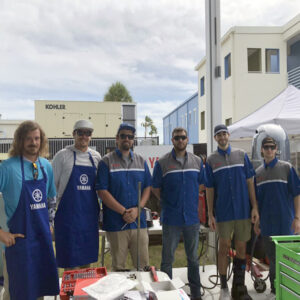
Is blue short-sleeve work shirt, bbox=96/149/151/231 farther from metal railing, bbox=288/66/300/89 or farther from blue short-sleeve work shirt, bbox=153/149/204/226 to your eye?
metal railing, bbox=288/66/300/89

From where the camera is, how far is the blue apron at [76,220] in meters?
2.59

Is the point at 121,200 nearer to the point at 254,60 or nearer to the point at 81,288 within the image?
the point at 81,288

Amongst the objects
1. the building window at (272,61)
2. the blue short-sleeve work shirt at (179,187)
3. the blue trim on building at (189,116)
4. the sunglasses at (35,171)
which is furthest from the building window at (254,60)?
the sunglasses at (35,171)

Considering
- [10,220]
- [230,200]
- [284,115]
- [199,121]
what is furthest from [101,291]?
[199,121]

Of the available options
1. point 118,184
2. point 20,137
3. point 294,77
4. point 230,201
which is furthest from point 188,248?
point 294,77

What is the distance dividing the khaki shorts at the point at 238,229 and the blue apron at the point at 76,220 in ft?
4.27

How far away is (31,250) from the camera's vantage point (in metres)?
2.04

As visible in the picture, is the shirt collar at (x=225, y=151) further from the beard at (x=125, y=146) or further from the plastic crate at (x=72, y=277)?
the plastic crate at (x=72, y=277)

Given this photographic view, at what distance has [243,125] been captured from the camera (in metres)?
5.84

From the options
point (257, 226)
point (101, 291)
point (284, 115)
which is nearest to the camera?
point (101, 291)

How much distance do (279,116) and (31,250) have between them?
15.6ft

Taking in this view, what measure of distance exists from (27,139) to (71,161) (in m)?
0.57

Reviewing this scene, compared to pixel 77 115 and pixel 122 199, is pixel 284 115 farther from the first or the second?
pixel 77 115

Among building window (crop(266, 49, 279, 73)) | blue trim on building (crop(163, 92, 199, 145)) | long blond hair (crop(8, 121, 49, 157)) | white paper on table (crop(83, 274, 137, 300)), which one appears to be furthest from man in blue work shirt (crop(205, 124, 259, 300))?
blue trim on building (crop(163, 92, 199, 145))
